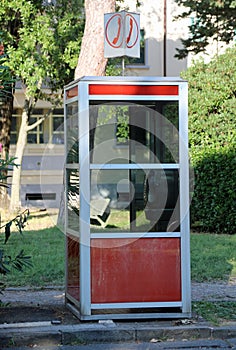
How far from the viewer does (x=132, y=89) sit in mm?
7562

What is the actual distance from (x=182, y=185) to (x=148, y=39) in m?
28.7

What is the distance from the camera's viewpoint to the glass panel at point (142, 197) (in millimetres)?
7750

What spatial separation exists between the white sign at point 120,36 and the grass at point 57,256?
2.52m

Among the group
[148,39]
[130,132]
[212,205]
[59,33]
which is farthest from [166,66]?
[130,132]

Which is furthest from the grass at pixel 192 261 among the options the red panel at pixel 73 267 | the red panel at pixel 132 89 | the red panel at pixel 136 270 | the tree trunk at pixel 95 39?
the tree trunk at pixel 95 39

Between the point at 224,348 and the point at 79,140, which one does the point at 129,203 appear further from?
the point at 224,348

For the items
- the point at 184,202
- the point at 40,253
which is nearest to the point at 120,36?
the point at 184,202

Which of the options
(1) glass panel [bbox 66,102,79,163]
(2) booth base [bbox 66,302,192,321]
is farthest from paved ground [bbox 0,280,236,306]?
(1) glass panel [bbox 66,102,79,163]

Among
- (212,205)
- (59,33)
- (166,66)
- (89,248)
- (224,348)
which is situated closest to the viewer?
(224,348)

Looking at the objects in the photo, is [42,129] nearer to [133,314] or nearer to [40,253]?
[40,253]

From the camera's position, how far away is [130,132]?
842 centimetres

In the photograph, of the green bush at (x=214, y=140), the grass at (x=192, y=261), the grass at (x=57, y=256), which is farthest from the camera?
the green bush at (x=214, y=140)

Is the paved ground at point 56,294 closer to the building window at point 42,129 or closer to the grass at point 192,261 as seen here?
the grass at point 192,261

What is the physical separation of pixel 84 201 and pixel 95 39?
33.0 ft
